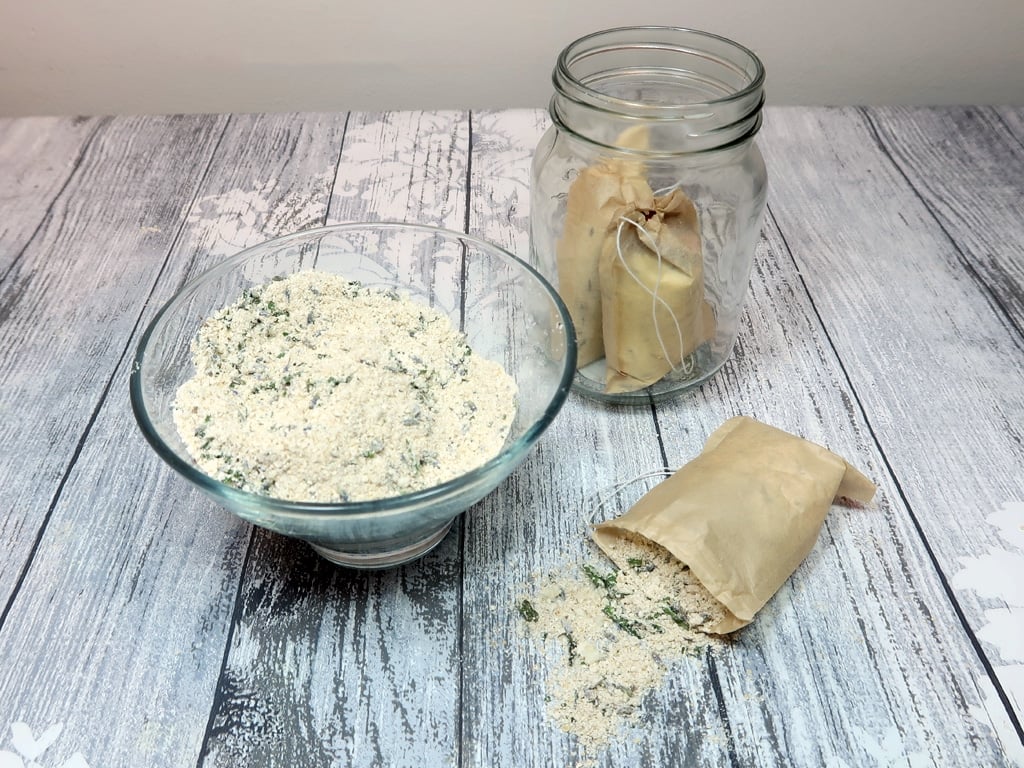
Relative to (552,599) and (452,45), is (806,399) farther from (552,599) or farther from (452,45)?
(452,45)

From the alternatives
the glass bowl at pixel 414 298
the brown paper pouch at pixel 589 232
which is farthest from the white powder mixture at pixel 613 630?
the brown paper pouch at pixel 589 232

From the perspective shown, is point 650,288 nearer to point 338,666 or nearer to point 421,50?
point 338,666

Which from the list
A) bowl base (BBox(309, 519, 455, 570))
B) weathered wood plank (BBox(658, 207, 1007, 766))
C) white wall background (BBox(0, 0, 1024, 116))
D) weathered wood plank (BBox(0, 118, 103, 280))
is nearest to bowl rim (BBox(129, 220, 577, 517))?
bowl base (BBox(309, 519, 455, 570))

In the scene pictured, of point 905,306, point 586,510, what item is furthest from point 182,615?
point 905,306

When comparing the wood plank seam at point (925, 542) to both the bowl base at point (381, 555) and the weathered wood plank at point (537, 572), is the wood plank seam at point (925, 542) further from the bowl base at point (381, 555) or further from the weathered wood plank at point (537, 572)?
the bowl base at point (381, 555)

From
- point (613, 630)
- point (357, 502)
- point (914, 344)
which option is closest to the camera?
point (357, 502)

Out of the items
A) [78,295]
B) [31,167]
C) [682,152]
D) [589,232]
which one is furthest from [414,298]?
[31,167]

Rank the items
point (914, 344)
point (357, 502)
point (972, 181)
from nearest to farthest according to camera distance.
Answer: point (357, 502), point (914, 344), point (972, 181)
